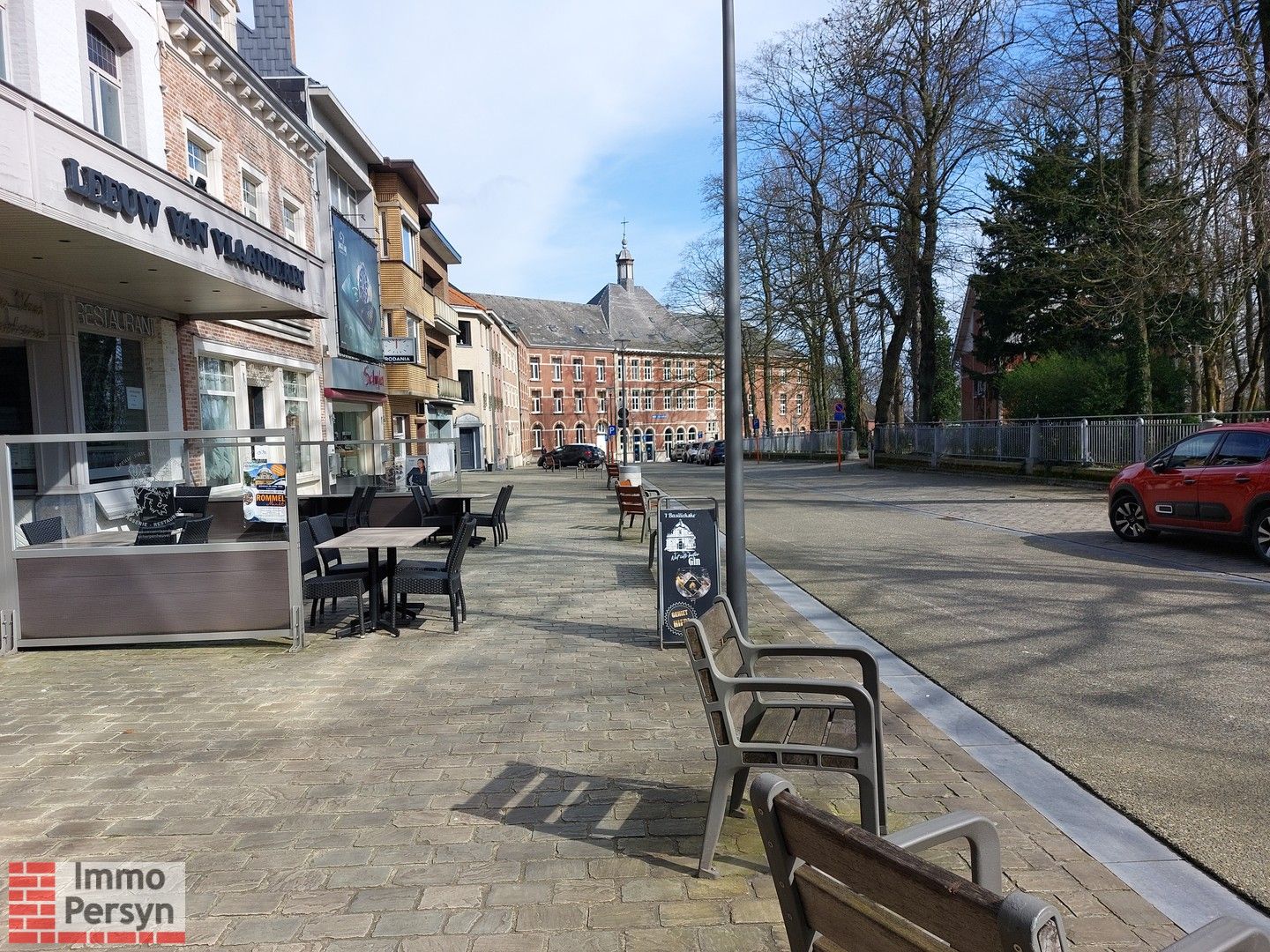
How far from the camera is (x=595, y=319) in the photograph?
10731 cm

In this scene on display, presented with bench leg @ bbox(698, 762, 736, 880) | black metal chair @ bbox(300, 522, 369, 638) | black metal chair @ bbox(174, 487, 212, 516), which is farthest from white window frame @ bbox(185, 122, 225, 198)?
bench leg @ bbox(698, 762, 736, 880)

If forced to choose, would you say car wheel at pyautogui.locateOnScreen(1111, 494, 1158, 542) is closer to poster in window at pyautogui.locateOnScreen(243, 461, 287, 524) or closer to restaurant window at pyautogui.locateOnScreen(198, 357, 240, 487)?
poster in window at pyautogui.locateOnScreen(243, 461, 287, 524)

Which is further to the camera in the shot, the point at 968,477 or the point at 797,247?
the point at 797,247

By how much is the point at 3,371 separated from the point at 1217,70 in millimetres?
18514

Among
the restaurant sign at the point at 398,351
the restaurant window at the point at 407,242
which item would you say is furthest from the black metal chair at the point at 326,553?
the restaurant window at the point at 407,242

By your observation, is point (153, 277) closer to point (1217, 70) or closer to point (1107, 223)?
point (1217, 70)

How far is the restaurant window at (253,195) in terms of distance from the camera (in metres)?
18.4

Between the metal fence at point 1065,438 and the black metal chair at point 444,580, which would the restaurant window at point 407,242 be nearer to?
the metal fence at point 1065,438

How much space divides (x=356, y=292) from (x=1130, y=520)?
20941 mm

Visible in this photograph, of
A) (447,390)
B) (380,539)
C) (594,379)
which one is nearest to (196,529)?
(380,539)

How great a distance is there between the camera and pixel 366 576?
8.19 meters

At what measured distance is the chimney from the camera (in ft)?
368

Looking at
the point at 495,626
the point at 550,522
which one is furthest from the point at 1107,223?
the point at 495,626

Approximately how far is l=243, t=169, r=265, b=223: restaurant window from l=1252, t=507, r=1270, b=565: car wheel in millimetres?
18441
